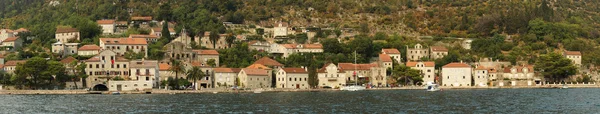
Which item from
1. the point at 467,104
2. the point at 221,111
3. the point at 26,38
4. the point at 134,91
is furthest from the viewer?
the point at 26,38

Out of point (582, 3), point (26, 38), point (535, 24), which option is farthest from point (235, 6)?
point (582, 3)

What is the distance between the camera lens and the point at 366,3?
158 m

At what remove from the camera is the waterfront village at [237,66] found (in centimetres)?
10206

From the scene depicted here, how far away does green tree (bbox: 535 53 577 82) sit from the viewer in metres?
114

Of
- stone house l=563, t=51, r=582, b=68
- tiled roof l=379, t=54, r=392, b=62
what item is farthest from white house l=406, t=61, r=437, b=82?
stone house l=563, t=51, r=582, b=68

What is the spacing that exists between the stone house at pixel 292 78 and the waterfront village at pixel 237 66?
112 millimetres

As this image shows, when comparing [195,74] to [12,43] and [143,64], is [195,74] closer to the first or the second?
[143,64]

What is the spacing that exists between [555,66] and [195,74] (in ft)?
144

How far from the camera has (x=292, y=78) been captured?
106688 mm

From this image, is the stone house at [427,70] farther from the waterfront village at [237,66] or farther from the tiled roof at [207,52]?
the tiled roof at [207,52]

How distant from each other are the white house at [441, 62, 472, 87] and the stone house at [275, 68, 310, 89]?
660 inches

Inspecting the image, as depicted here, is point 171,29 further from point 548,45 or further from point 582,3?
point 582,3

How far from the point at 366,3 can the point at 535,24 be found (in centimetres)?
3309

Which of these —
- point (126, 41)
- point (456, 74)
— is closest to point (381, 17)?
point (456, 74)
